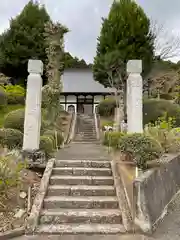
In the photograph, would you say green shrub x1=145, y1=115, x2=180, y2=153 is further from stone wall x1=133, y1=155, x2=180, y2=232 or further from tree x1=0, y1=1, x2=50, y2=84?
tree x1=0, y1=1, x2=50, y2=84

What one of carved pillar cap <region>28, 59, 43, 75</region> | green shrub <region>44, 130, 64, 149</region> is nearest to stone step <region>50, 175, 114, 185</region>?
carved pillar cap <region>28, 59, 43, 75</region>

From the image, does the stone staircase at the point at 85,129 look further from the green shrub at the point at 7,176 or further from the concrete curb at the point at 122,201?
the green shrub at the point at 7,176

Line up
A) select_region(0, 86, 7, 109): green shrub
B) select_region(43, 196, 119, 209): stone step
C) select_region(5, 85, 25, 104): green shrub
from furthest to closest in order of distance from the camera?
1. select_region(5, 85, 25, 104): green shrub
2. select_region(0, 86, 7, 109): green shrub
3. select_region(43, 196, 119, 209): stone step

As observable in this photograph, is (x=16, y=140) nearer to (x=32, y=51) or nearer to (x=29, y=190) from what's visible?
(x=29, y=190)

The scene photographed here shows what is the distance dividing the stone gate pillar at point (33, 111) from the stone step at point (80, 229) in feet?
9.82

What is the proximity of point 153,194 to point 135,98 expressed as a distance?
357 centimetres

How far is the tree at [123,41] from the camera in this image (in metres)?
19.1

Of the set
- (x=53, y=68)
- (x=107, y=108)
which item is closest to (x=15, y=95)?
(x=107, y=108)

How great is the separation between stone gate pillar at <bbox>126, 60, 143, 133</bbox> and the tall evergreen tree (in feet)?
37.2

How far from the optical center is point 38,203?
5098 mm

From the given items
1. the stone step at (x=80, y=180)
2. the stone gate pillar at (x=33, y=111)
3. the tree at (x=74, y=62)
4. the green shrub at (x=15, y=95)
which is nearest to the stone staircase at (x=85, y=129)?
the green shrub at (x=15, y=95)

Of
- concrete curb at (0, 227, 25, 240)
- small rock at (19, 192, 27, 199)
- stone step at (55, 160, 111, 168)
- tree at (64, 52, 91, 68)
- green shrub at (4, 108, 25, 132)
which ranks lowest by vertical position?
concrete curb at (0, 227, 25, 240)

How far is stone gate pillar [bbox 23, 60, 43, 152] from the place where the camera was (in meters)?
7.35

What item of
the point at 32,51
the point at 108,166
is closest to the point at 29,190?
the point at 108,166
